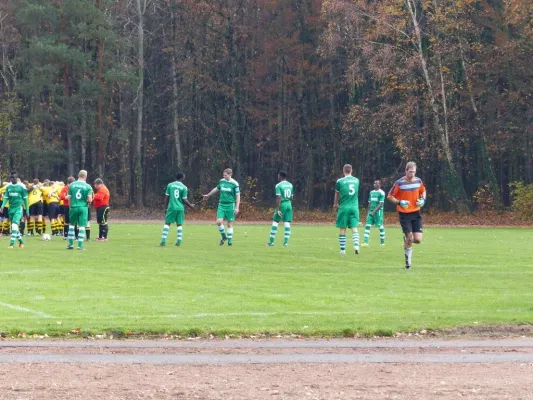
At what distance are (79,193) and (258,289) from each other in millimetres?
11413

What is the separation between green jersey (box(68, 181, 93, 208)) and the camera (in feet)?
96.0

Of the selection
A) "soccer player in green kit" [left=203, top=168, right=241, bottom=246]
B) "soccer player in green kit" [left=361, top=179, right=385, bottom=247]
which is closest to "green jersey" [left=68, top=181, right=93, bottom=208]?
"soccer player in green kit" [left=203, top=168, right=241, bottom=246]

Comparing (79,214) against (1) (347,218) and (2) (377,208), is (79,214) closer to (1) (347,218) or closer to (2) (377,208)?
(1) (347,218)

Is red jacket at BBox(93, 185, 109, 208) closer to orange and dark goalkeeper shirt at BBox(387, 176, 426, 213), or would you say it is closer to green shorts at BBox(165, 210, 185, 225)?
green shorts at BBox(165, 210, 185, 225)

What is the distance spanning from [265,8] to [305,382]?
6023cm

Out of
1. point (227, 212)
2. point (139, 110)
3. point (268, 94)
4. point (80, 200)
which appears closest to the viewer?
point (80, 200)

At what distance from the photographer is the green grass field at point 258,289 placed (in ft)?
48.5

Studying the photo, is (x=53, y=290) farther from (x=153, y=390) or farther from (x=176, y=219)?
(x=176, y=219)

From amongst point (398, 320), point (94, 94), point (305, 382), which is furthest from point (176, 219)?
point (94, 94)

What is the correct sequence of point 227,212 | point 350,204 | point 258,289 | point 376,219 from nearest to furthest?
1. point 258,289
2. point 350,204
3. point 227,212
4. point 376,219

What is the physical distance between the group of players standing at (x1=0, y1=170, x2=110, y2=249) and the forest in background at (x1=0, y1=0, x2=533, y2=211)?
21204mm

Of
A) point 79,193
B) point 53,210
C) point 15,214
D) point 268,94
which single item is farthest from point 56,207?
point 268,94

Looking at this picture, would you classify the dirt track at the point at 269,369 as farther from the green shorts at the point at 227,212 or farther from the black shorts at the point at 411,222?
the green shorts at the point at 227,212

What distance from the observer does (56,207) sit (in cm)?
3772
